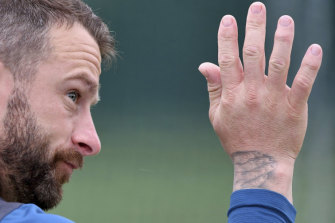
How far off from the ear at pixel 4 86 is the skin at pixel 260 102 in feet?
1.27

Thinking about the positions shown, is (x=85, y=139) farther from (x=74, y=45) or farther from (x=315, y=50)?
(x=315, y=50)

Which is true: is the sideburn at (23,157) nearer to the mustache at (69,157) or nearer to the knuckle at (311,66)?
the mustache at (69,157)

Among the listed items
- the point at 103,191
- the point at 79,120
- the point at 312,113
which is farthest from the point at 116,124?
the point at 79,120

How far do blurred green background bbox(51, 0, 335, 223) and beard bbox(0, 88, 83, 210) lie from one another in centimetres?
192

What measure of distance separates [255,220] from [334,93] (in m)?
2.58

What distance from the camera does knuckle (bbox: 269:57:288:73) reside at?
0.97 m

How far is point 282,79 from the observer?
980mm

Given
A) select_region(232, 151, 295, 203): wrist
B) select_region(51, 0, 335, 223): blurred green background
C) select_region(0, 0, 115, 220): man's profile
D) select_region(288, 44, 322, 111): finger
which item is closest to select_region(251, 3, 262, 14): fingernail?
select_region(288, 44, 322, 111): finger

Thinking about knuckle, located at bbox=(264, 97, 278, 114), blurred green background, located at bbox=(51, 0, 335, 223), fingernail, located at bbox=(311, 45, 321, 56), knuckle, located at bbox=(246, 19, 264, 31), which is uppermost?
knuckle, located at bbox=(246, 19, 264, 31)

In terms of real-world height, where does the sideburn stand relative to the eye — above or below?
below

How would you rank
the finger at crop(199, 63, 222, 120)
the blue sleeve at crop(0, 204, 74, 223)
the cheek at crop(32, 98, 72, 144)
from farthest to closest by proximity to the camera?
the cheek at crop(32, 98, 72, 144) → the finger at crop(199, 63, 222, 120) → the blue sleeve at crop(0, 204, 74, 223)

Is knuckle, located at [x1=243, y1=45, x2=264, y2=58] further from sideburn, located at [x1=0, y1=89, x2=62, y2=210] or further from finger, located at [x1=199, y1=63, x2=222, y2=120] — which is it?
sideburn, located at [x1=0, y1=89, x2=62, y2=210]

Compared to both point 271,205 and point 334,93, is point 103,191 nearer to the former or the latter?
point 334,93

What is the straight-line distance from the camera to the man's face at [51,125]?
113cm
